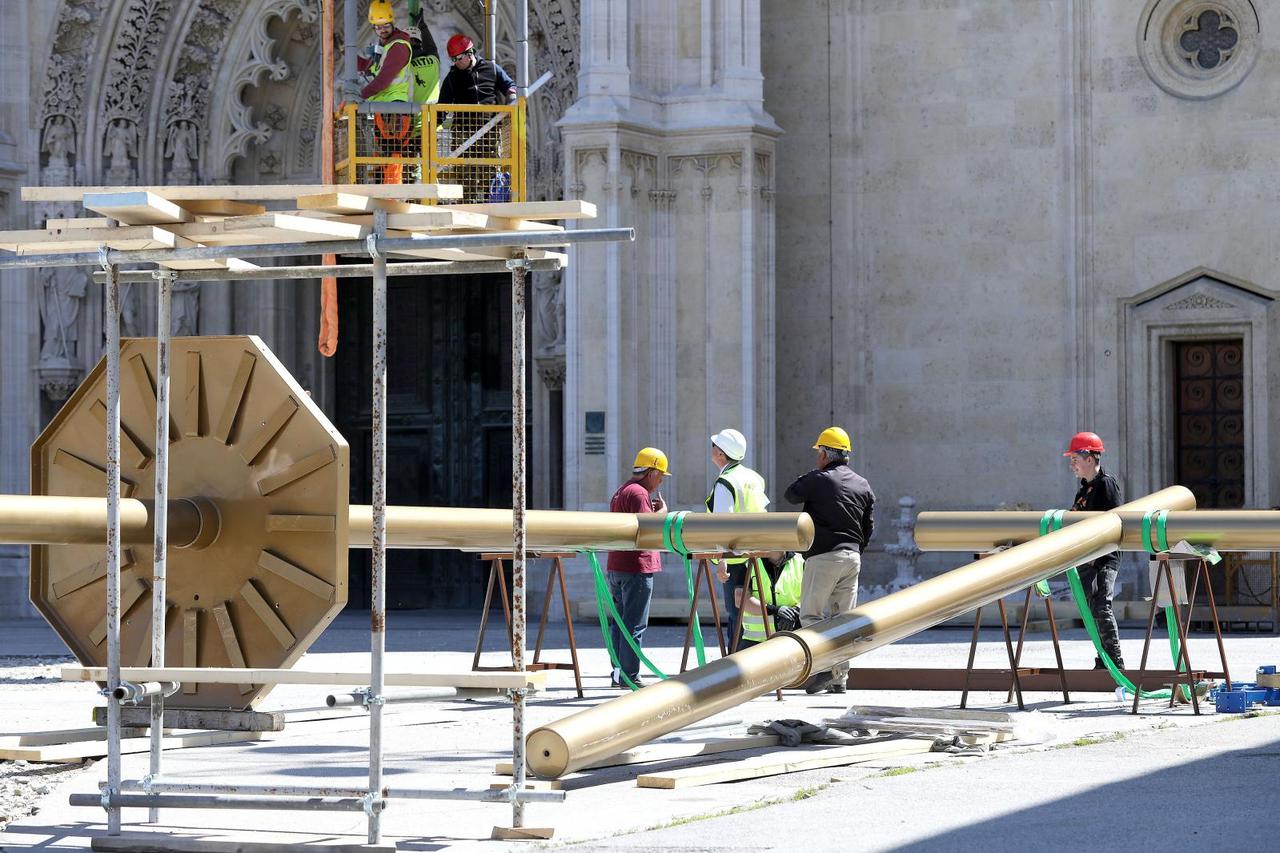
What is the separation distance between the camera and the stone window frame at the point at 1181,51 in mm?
21594

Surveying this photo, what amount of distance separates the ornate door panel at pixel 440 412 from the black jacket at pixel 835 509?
13301 mm

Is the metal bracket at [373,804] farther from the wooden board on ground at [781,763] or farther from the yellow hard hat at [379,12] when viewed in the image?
the yellow hard hat at [379,12]

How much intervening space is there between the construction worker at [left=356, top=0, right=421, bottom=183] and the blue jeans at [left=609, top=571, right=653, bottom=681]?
5.06 meters

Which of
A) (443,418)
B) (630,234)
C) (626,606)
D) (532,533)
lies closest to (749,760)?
(532,533)

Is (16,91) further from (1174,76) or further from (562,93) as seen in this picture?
(1174,76)

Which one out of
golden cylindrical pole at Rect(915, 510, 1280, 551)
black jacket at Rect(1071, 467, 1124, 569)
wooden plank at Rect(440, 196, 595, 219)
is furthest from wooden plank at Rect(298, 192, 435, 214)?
black jacket at Rect(1071, 467, 1124, 569)

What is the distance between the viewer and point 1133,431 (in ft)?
71.8

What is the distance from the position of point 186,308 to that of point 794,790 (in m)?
19.3

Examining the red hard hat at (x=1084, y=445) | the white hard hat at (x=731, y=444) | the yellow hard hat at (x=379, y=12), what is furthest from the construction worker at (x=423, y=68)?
the red hard hat at (x=1084, y=445)

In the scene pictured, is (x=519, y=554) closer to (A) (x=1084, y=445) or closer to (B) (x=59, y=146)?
(A) (x=1084, y=445)

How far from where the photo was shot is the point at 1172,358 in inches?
866

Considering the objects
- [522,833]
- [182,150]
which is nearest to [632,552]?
[522,833]

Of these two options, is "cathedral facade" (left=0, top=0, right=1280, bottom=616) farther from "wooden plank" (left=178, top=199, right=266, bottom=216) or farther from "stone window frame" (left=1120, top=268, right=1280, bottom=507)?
"wooden plank" (left=178, top=199, right=266, bottom=216)

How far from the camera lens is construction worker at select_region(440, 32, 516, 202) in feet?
61.4
